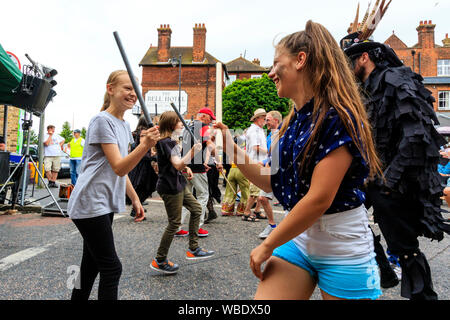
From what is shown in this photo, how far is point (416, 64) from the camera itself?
36.0 m

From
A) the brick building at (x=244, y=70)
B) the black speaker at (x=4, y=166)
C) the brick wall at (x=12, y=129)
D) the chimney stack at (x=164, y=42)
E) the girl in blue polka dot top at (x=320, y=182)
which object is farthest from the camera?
the brick building at (x=244, y=70)

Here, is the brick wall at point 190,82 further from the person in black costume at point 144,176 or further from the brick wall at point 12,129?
the person in black costume at point 144,176

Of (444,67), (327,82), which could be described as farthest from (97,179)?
(444,67)

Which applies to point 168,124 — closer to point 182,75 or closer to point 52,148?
point 52,148

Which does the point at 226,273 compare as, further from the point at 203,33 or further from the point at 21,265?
Answer: the point at 203,33

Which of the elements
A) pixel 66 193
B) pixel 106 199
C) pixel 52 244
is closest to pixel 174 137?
pixel 106 199

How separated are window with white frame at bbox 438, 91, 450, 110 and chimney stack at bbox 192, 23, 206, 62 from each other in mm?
26553

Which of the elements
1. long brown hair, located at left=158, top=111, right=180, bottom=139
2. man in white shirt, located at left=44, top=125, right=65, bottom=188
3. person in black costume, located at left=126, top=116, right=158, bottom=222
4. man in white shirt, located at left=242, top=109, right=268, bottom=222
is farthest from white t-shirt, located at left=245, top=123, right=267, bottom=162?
man in white shirt, located at left=44, top=125, right=65, bottom=188

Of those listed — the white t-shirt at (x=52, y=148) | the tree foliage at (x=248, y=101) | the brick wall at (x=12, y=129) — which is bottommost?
the white t-shirt at (x=52, y=148)

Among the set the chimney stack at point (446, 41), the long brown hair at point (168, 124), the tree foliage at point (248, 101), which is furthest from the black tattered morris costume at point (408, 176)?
the chimney stack at point (446, 41)

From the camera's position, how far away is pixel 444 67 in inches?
1407

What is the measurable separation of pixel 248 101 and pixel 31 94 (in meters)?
27.4

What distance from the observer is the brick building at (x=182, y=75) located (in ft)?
126

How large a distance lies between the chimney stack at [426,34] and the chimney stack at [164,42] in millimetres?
29318
